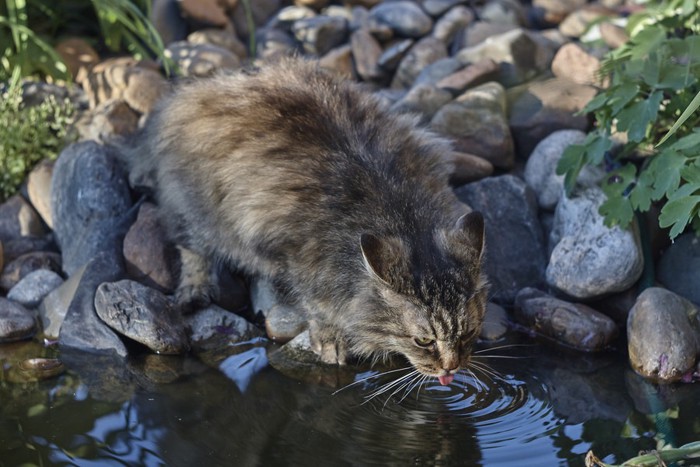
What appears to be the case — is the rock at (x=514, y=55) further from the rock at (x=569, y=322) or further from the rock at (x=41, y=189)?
the rock at (x=41, y=189)

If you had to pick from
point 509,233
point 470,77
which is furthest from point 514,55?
point 509,233

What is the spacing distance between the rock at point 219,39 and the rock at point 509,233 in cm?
286

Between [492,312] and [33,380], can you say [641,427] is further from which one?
[33,380]

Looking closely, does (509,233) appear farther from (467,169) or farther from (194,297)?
(194,297)

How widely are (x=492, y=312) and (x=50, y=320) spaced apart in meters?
2.61

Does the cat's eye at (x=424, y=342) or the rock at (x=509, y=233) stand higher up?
the cat's eye at (x=424, y=342)

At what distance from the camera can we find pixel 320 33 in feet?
27.3

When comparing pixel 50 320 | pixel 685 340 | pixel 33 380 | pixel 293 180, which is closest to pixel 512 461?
pixel 685 340

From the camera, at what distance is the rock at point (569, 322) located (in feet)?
17.9

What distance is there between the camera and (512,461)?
4.31 m

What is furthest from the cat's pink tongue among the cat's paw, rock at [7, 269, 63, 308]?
rock at [7, 269, 63, 308]

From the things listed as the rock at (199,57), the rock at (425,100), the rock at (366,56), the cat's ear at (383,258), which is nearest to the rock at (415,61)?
the rock at (366,56)

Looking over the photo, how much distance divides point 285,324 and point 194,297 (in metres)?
0.60

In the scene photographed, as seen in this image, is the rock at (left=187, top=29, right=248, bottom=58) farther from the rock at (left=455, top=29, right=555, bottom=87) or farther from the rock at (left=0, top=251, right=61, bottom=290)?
the rock at (left=0, top=251, right=61, bottom=290)
